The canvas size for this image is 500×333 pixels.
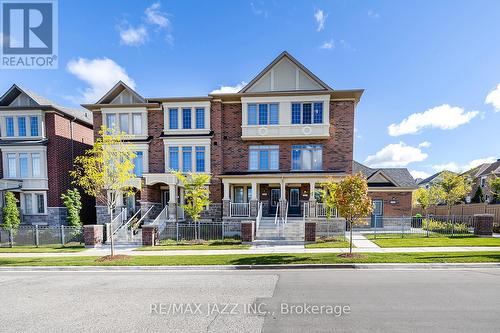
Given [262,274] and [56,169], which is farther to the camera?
[56,169]

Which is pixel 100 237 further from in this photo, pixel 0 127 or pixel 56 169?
pixel 0 127

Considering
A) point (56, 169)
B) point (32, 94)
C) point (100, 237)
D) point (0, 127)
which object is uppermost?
point (32, 94)

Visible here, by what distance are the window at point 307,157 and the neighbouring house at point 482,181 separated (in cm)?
2688

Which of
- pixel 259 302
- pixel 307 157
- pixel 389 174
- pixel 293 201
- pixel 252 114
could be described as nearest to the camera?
pixel 259 302

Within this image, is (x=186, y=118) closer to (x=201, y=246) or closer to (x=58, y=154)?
(x=201, y=246)

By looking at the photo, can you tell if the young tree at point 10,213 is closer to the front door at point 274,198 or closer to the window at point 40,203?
the window at point 40,203

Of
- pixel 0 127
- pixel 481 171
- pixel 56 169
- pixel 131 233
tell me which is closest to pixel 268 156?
pixel 131 233

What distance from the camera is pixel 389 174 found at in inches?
916

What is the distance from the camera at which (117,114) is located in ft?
65.2

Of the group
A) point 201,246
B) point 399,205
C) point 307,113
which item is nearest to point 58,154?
point 201,246

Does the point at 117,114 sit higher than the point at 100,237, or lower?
higher

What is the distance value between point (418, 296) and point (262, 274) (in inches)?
178

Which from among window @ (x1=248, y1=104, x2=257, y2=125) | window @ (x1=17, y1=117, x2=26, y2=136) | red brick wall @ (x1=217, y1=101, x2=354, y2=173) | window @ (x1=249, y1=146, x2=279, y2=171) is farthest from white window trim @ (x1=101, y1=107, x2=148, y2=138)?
window @ (x1=249, y1=146, x2=279, y2=171)

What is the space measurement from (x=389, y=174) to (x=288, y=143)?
11.4 meters
